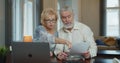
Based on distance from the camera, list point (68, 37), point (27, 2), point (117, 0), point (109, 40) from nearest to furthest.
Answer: point (68, 37) → point (27, 2) → point (109, 40) → point (117, 0)

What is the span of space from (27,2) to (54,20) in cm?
334

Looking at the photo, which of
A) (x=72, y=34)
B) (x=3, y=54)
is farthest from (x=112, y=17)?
(x=3, y=54)

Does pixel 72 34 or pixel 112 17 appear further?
pixel 112 17

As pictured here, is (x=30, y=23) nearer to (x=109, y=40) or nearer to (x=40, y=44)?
(x=109, y=40)

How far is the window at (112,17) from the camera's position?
7.27 meters

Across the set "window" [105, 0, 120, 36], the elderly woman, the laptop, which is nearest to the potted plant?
the laptop

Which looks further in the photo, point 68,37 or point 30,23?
point 30,23

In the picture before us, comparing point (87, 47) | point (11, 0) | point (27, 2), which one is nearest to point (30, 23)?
point (27, 2)

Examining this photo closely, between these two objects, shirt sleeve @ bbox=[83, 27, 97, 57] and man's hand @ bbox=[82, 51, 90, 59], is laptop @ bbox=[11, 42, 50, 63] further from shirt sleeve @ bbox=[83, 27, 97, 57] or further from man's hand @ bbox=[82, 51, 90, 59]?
shirt sleeve @ bbox=[83, 27, 97, 57]

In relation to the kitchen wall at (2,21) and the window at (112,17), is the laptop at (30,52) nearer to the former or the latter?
the kitchen wall at (2,21)

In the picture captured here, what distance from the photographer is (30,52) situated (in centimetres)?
163

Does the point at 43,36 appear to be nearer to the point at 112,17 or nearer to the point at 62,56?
the point at 62,56

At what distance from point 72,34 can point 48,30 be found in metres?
0.26

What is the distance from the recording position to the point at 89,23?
753cm
